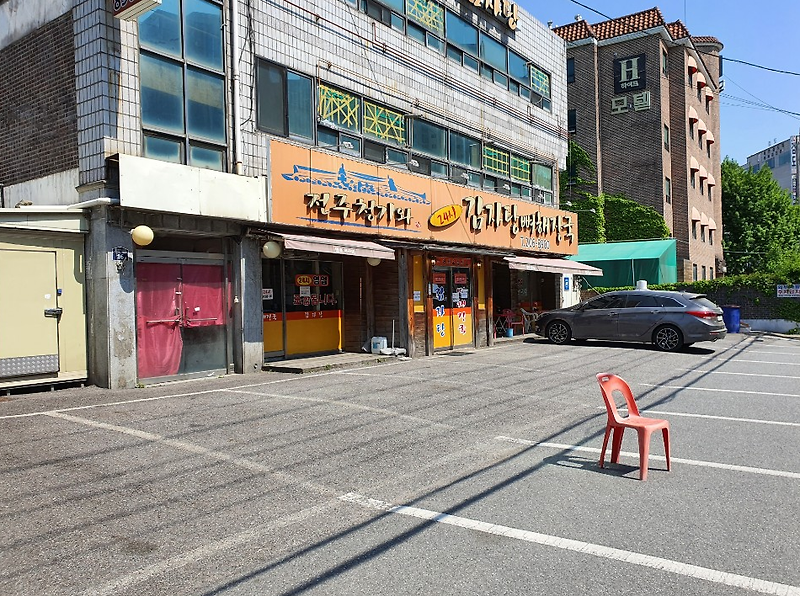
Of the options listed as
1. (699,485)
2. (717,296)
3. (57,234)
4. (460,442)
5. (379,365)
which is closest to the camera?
(699,485)

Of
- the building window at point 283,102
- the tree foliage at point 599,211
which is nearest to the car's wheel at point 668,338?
the building window at point 283,102

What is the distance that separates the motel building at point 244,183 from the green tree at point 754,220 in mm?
34525

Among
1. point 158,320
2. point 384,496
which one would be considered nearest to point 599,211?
point 158,320

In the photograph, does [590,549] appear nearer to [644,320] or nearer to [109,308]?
[109,308]

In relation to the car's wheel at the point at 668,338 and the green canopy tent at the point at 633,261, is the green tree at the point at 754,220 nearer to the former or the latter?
the green canopy tent at the point at 633,261

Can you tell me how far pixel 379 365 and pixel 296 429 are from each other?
20.5 feet

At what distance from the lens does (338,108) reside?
1398 centimetres

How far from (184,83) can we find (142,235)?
2825mm

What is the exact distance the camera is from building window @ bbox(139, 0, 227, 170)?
10.3 m

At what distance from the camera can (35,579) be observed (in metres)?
3.66

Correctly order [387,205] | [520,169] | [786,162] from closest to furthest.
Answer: [387,205] < [520,169] < [786,162]

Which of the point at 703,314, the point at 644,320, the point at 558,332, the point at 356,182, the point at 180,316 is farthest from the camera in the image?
the point at 558,332

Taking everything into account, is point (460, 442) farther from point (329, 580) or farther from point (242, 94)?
point (242, 94)

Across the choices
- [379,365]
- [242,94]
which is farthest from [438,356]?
[242,94]
